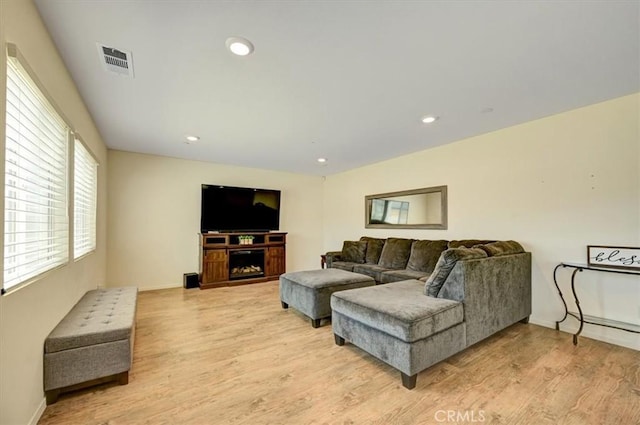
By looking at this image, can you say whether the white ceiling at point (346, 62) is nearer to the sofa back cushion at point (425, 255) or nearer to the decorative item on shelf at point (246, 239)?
the sofa back cushion at point (425, 255)

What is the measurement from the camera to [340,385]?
200cm

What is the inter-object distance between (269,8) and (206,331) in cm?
301

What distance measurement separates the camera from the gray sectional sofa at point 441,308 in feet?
6.58

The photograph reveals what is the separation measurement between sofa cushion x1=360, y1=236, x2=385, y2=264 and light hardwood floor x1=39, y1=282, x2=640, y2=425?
2.16 meters

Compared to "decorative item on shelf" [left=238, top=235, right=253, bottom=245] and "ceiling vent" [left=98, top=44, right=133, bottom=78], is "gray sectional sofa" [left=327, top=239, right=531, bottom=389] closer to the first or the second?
"ceiling vent" [left=98, top=44, right=133, bottom=78]

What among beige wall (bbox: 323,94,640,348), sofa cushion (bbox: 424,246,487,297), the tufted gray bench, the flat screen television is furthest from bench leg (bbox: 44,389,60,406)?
beige wall (bbox: 323,94,640,348)

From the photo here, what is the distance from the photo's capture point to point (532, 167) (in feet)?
10.6

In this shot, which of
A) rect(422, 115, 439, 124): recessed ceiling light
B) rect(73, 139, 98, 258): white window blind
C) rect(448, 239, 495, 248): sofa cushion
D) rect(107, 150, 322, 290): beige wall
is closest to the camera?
rect(73, 139, 98, 258): white window blind

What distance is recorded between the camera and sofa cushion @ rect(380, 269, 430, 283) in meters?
3.81

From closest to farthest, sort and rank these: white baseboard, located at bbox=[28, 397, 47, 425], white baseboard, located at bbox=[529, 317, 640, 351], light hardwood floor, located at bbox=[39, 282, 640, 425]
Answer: white baseboard, located at bbox=[28, 397, 47, 425]
light hardwood floor, located at bbox=[39, 282, 640, 425]
white baseboard, located at bbox=[529, 317, 640, 351]

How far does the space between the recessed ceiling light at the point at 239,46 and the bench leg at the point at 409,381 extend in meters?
2.58

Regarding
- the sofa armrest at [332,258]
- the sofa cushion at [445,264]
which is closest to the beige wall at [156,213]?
the sofa armrest at [332,258]

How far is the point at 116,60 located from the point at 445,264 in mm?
3135

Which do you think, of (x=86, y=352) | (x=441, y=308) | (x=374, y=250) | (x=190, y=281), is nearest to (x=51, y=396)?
(x=86, y=352)
